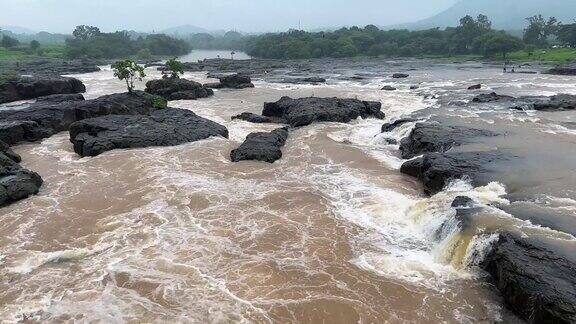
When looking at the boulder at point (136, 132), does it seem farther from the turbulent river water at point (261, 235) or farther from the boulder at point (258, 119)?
the boulder at point (258, 119)

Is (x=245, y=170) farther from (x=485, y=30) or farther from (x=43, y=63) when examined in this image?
(x=485, y=30)

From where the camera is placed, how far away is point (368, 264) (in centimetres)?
1345

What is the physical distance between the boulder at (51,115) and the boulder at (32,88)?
11204 mm

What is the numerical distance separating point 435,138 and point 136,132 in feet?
57.9

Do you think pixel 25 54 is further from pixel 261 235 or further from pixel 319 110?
pixel 261 235

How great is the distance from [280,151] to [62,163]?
39.1 ft

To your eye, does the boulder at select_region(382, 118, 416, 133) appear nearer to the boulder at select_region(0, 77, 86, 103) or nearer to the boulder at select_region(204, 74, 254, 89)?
the boulder at select_region(204, 74, 254, 89)

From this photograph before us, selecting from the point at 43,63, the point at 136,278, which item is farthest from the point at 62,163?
the point at 43,63

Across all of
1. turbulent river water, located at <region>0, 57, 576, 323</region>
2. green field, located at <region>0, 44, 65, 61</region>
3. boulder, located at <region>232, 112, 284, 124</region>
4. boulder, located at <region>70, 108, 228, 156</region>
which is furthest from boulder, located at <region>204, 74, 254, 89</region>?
green field, located at <region>0, 44, 65, 61</region>

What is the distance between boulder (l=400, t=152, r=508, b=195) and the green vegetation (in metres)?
114

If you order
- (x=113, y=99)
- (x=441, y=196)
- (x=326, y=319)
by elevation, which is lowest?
(x=326, y=319)

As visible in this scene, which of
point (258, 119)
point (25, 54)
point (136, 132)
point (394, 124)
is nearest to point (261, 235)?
point (136, 132)

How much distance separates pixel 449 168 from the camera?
19031mm

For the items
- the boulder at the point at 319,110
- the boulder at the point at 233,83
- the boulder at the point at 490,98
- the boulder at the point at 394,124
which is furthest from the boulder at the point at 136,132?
the boulder at the point at 233,83
